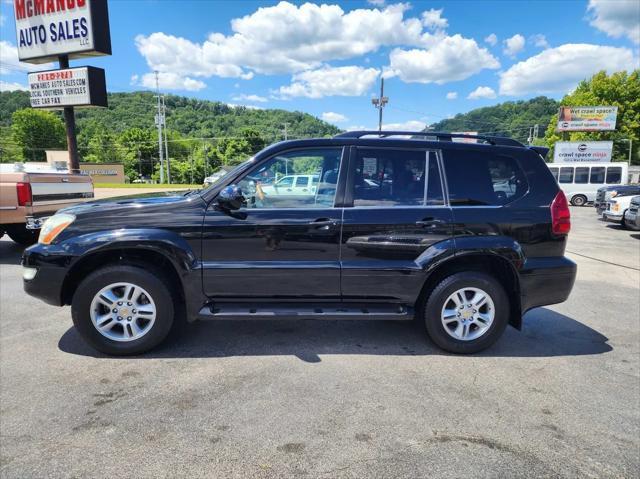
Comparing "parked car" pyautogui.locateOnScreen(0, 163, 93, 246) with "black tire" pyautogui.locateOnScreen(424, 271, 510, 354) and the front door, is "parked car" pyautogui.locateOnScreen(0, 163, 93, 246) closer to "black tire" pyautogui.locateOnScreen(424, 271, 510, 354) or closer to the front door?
the front door

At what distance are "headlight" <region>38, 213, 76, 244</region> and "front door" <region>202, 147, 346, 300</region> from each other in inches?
46.5

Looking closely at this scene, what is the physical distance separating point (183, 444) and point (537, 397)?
98.7 inches

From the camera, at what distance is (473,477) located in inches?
85.6

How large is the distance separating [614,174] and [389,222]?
25712mm

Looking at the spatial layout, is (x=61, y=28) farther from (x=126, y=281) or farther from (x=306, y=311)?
(x=306, y=311)

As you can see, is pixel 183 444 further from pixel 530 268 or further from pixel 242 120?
pixel 242 120

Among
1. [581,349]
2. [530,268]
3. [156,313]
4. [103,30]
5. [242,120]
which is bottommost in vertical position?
[581,349]

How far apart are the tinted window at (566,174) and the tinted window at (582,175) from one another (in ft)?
1.01

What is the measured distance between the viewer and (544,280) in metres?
3.62

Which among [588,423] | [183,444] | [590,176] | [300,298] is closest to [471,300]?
[588,423]

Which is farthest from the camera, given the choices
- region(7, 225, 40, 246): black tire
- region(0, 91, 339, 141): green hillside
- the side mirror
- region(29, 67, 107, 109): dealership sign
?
region(0, 91, 339, 141): green hillside

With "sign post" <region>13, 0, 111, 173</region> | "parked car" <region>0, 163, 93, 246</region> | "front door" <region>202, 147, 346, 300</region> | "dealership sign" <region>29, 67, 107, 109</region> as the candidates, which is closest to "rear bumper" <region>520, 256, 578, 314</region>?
"front door" <region>202, 147, 346, 300</region>

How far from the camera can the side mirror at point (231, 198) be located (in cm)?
333

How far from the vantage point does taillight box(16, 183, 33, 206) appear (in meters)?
6.57
